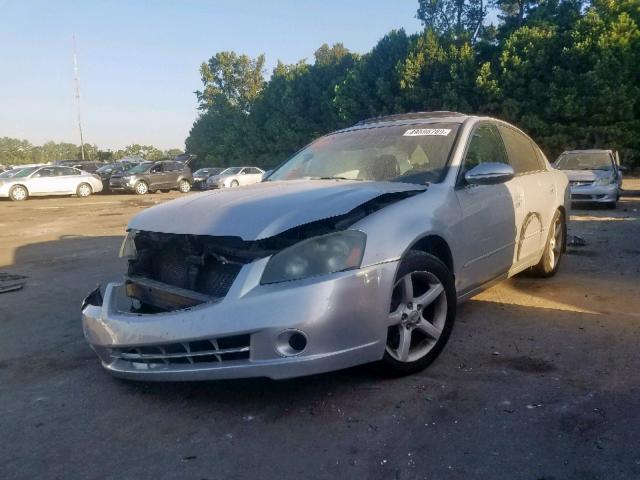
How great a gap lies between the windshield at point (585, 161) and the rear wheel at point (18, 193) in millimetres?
19760

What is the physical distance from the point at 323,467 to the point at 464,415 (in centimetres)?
82

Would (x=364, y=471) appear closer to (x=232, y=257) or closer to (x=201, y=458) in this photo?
(x=201, y=458)

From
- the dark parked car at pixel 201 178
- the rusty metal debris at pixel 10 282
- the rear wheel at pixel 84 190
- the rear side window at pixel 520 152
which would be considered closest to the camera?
the rear side window at pixel 520 152

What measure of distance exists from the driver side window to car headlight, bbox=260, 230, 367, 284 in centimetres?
144

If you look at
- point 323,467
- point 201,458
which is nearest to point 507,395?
point 323,467

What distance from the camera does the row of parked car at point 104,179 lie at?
73.5 ft

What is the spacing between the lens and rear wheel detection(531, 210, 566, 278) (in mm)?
5438

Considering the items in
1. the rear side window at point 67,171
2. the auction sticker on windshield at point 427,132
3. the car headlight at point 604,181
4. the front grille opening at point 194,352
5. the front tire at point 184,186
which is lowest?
the front tire at point 184,186

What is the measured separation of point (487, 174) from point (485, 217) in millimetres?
386

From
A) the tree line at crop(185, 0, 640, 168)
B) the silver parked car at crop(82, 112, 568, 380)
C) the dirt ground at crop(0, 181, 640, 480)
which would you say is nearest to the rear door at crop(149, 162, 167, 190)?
the tree line at crop(185, 0, 640, 168)

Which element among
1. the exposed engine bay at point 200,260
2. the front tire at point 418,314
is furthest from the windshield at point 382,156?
the front tire at point 418,314

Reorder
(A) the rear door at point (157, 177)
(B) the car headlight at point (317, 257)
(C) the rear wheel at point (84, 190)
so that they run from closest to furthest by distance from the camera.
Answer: (B) the car headlight at point (317, 257) → (C) the rear wheel at point (84, 190) → (A) the rear door at point (157, 177)

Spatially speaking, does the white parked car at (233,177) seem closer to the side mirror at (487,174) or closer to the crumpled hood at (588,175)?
the crumpled hood at (588,175)

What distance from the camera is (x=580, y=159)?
13.9 meters
